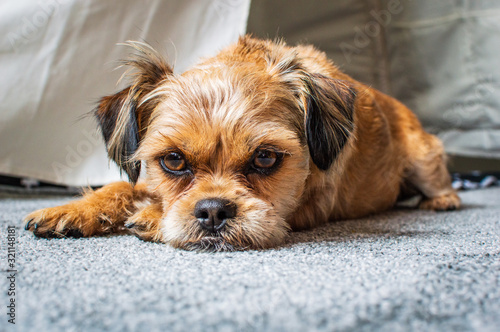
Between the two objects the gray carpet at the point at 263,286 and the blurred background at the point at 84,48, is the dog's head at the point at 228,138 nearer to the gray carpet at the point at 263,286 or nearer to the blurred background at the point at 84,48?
the gray carpet at the point at 263,286

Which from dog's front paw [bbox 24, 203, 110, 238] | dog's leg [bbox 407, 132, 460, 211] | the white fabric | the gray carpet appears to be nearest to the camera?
the gray carpet

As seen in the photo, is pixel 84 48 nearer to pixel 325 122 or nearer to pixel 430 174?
pixel 325 122

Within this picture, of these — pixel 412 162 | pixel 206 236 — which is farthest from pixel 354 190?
pixel 206 236

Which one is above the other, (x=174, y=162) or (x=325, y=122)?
(x=325, y=122)

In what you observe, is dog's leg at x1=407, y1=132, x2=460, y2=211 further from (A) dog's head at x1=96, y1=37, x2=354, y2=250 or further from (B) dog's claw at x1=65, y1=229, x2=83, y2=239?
(B) dog's claw at x1=65, y1=229, x2=83, y2=239

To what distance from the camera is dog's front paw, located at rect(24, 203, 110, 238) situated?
1678 mm

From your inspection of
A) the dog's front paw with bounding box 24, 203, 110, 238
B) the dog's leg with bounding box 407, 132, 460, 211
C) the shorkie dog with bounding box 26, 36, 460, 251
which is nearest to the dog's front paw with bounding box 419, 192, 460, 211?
the dog's leg with bounding box 407, 132, 460, 211

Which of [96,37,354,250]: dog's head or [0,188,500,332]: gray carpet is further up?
[96,37,354,250]: dog's head

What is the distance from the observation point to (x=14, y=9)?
299 centimetres

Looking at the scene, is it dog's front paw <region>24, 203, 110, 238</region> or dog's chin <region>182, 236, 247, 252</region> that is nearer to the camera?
dog's chin <region>182, 236, 247, 252</region>

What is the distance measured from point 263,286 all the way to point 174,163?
822mm

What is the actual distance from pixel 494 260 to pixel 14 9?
3378mm

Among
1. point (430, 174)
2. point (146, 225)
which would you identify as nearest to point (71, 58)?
point (146, 225)

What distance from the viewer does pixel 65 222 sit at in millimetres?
1687
